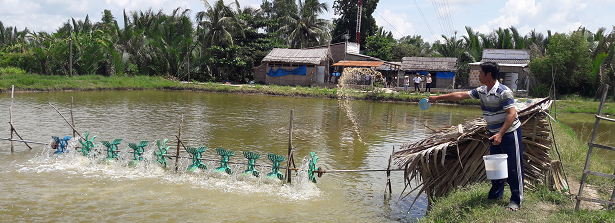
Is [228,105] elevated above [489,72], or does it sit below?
below

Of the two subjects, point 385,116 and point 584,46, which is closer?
point 385,116

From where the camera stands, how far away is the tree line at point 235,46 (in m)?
23.3

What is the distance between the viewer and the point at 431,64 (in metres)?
27.1

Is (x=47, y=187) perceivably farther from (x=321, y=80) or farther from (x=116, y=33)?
(x=116, y=33)

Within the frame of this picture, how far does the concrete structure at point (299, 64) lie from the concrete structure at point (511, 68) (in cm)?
957

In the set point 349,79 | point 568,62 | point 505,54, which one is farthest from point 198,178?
point 505,54

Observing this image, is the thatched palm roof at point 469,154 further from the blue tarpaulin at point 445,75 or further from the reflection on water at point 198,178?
the blue tarpaulin at point 445,75

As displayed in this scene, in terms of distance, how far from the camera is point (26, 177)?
296 inches

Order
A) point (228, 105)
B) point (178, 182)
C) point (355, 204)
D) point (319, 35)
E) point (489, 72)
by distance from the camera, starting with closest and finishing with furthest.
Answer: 1. point (489, 72)
2. point (355, 204)
3. point (178, 182)
4. point (228, 105)
5. point (319, 35)

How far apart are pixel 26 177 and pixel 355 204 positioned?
5.86 metres

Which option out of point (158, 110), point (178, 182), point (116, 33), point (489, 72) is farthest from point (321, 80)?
point (489, 72)

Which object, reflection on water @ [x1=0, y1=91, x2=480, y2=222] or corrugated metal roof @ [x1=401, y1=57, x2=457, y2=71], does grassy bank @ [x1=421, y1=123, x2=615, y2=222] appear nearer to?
reflection on water @ [x1=0, y1=91, x2=480, y2=222]

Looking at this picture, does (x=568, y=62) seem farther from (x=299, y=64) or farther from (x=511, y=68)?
(x=299, y=64)

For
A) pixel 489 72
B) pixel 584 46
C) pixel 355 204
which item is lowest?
pixel 355 204
